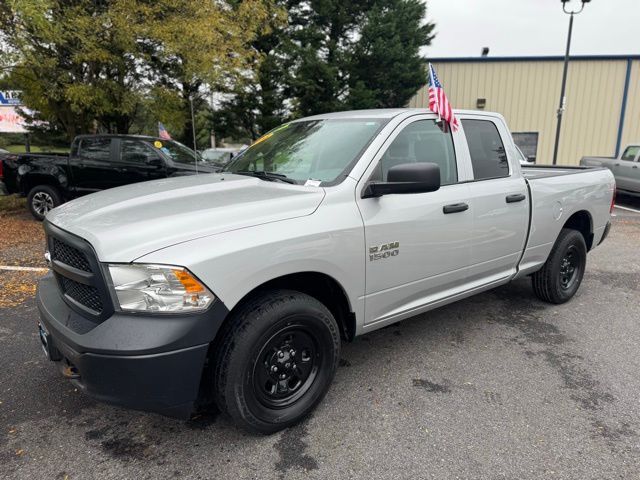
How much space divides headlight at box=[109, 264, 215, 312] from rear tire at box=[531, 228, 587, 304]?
3.80 meters

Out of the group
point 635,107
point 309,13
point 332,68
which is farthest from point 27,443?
point 635,107

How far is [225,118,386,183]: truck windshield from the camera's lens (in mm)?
3143

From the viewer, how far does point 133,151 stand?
9125 millimetres

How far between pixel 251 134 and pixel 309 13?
14.8 feet

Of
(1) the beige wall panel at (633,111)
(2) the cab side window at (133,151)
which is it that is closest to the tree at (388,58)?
(2) the cab side window at (133,151)

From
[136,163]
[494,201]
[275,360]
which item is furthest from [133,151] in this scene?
[275,360]

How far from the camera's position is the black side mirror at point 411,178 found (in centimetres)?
274

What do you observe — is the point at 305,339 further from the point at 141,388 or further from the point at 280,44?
the point at 280,44

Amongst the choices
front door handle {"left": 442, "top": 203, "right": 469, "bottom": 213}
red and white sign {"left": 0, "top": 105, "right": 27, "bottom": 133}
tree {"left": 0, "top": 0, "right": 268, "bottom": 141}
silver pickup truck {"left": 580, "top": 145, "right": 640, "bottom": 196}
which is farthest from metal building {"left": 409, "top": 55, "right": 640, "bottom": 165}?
red and white sign {"left": 0, "top": 105, "right": 27, "bottom": 133}

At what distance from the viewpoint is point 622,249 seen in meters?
7.75

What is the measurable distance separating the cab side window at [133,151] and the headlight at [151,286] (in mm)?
7505

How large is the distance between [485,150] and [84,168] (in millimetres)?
7835

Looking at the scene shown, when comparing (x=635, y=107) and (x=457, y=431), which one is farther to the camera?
(x=635, y=107)

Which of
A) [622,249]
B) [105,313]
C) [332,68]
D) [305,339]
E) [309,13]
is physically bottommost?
[622,249]
